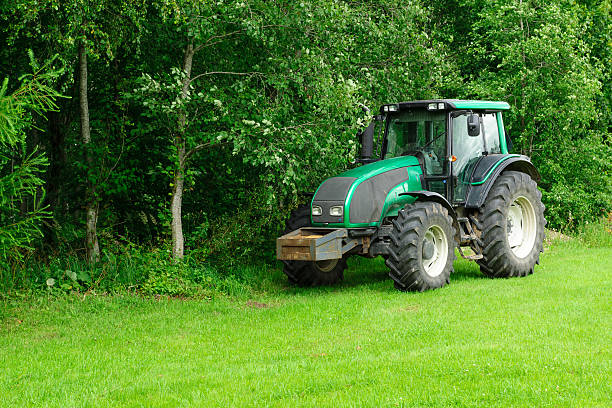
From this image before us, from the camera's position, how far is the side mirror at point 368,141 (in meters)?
10.8

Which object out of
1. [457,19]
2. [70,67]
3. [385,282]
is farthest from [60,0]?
[457,19]

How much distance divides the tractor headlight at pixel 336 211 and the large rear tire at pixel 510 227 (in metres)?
2.39

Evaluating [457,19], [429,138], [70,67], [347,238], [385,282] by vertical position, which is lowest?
[385,282]

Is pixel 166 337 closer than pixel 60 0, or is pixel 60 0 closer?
pixel 166 337

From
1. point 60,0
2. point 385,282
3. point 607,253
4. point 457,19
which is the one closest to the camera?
point 60,0

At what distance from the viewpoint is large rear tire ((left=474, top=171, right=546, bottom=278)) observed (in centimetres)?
1075

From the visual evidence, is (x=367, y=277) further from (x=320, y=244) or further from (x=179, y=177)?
(x=179, y=177)

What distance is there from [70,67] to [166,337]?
4069mm

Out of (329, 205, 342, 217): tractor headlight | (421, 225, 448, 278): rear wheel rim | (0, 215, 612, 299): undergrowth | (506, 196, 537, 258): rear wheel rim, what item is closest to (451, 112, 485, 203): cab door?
(421, 225, 448, 278): rear wheel rim

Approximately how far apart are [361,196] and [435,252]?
137cm

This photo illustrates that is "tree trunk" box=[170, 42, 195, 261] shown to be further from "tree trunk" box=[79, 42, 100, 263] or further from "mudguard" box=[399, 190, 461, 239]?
"mudguard" box=[399, 190, 461, 239]

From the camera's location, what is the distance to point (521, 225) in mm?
11906

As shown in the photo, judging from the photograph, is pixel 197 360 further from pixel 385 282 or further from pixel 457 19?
pixel 457 19

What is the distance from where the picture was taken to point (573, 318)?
788 cm
